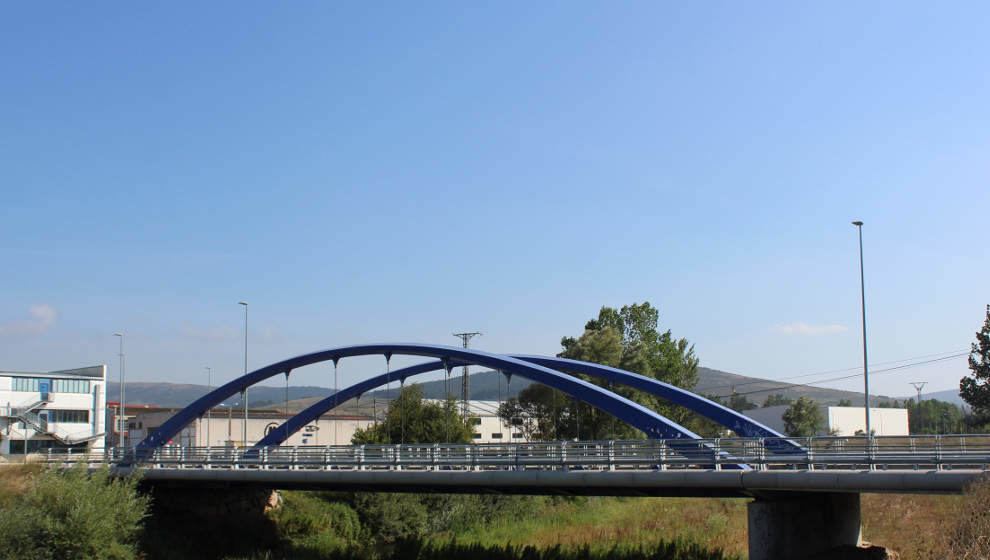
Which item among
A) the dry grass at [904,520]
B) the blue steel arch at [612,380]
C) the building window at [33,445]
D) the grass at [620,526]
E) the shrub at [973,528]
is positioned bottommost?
the grass at [620,526]

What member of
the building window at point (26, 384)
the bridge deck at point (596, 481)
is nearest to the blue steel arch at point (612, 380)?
the bridge deck at point (596, 481)

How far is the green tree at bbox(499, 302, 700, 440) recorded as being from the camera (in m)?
56.4

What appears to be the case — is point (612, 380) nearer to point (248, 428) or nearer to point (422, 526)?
point (422, 526)

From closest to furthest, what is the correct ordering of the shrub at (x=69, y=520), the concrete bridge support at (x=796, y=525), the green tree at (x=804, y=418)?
1. the concrete bridge support at (x=796, y=525)
2. the shrub at (x=69, y=520)
3. the green tree at (x=804, y=418)

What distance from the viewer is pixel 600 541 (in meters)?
39.3

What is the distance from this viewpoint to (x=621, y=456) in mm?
25500

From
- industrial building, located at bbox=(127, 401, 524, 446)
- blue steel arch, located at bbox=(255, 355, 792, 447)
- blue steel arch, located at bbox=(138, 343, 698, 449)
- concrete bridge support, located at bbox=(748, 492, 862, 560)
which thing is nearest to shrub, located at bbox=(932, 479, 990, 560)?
concrete bridge support, located at bbox=(748, 492, 862, 560)

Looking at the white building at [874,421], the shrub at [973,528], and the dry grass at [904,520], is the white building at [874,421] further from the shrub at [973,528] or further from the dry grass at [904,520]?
the shrub at [973,528]

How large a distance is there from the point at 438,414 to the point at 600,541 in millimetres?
16269

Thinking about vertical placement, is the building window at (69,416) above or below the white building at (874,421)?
above

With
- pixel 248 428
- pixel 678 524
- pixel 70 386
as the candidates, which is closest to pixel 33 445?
pixel 70 386

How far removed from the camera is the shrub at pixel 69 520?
93.2 ft

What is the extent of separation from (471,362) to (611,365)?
24.8m

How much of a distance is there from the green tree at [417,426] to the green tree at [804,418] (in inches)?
1746
